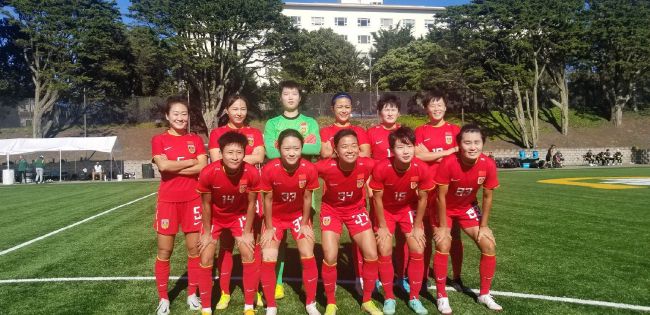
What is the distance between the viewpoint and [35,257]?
282 inches

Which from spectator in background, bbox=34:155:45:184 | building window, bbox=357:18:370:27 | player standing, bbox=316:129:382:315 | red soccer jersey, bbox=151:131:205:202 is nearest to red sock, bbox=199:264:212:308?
red soccer jersey, bbox=151:131:205:202

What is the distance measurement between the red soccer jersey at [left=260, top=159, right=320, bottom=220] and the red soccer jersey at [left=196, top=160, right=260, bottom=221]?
125mm

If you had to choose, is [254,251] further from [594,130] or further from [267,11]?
[594,130]

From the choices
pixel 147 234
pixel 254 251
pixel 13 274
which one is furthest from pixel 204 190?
pixel 147 234

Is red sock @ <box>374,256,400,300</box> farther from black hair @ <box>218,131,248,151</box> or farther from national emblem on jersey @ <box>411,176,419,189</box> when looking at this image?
black hair @ <box>218,131,248,151</box>

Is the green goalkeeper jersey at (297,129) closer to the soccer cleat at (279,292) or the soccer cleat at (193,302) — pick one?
the soccer cleat at (279,292)

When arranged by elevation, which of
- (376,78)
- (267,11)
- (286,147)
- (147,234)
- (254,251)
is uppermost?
(267,11)

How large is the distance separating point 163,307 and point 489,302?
341 cm

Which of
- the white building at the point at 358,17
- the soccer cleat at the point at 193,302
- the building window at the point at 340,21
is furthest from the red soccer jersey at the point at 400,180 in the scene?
the building window at the point at 340,21

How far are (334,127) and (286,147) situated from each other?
49.2 inches

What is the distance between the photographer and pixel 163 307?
4633mm

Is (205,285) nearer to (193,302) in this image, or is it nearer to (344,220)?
(193,302)

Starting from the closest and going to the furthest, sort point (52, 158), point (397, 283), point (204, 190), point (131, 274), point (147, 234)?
point (204, 190), point (397, 283), point (131, 274), point (147, 234), point (52, 158)

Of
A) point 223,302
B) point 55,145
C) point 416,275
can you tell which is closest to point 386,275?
point 416,275
